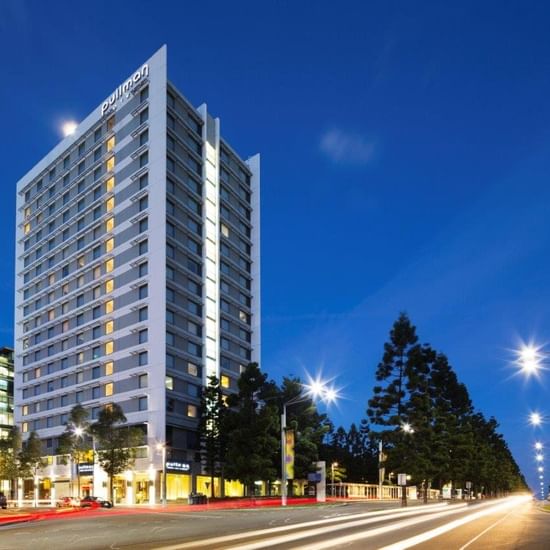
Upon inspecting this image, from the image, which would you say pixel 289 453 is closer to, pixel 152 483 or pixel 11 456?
pixel 152 483

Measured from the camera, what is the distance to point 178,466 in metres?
91.1

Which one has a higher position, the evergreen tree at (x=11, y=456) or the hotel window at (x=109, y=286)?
the hotel window at (x=109, y=286)

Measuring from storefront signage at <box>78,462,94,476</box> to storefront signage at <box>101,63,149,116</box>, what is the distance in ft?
173

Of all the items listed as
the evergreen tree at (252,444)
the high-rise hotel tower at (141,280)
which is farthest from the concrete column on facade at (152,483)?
the evergreen tree at (252,444)

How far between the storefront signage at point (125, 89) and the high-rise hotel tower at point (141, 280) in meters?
0.29

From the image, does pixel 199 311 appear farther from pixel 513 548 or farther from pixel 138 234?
pixel 513 548

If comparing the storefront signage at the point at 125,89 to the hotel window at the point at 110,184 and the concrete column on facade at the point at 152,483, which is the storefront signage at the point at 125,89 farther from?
the concrete column on facade at the point at 152,483

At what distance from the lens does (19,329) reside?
12712cm

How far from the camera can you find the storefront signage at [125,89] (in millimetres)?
104600

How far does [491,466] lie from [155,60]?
Answer: 83.2m

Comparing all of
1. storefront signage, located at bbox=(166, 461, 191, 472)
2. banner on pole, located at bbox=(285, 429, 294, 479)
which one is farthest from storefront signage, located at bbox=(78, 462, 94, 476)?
banner on pole, located at bbox=(285, 429, 294, 479)

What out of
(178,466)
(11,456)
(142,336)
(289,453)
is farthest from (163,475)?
(11,456)

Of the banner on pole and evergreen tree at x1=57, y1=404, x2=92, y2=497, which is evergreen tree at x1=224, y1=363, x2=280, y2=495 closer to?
the banner on pole

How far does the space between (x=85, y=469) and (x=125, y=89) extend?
55.5 meters
